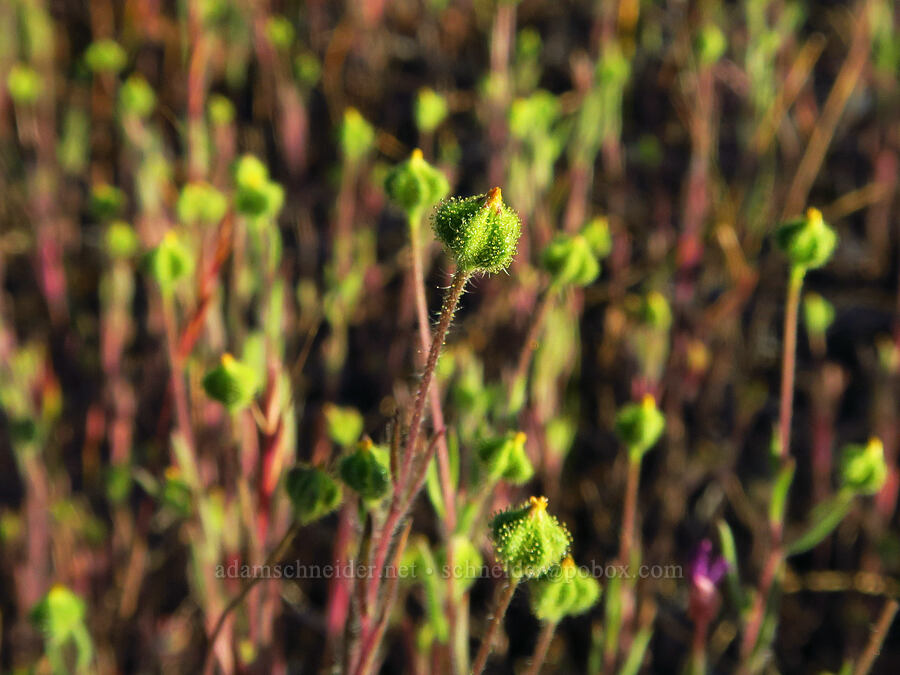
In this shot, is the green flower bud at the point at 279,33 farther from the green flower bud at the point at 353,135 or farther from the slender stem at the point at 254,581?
the slender stem at the point at 254,581

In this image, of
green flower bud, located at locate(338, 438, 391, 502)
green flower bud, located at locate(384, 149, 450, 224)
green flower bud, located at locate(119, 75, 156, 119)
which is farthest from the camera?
green flower bud, located at locate(119, 75, 156, 119)

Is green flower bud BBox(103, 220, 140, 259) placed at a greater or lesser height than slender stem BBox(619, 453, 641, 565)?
greater

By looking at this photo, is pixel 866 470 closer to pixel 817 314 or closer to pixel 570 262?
pixel 570 262

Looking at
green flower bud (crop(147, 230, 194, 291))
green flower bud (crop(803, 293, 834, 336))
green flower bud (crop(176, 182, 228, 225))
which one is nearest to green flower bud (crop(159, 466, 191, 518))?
green flower bud (crop(147, 230, 194, 291))

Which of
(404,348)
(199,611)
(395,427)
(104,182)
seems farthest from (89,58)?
(395,427)

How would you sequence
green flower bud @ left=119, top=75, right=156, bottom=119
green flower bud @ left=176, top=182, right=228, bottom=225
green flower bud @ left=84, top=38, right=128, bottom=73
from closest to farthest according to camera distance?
green flower bud @ left=176, top=182, right=228, bottom=225 < green flower bud @ left=119, top=75, right=156, bottom=119 < green flower bud @ left=84, top=38, right=128, bottom=73

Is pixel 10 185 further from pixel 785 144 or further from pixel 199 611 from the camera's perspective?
pixel 785 144

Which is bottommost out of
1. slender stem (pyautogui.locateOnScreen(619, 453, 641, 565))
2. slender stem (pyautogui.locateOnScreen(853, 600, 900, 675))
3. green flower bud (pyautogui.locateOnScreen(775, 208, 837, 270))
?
slender stem (pyautogui.locateOnScreen(853, 600, 900, 675))

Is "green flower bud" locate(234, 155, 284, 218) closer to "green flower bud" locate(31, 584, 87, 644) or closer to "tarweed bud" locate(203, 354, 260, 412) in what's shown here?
"tarweed bud" locate(203, 354, 260, 412)
